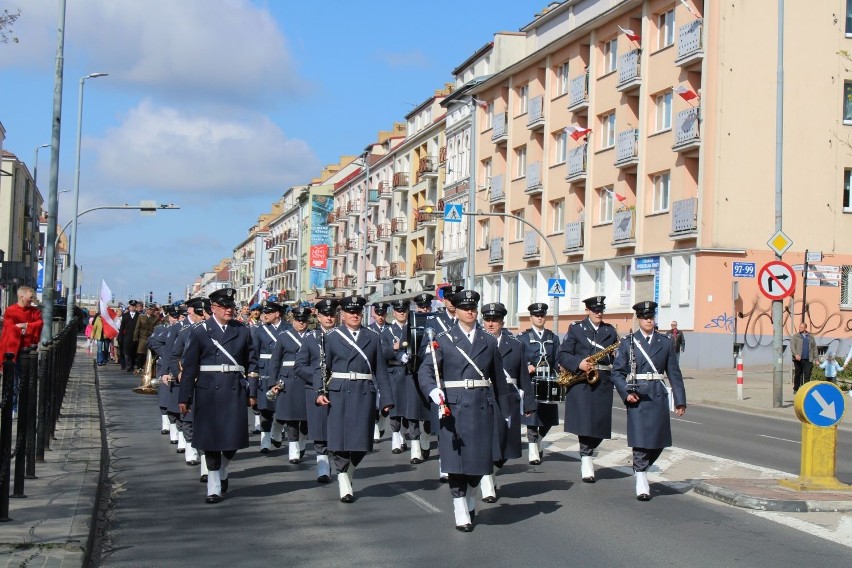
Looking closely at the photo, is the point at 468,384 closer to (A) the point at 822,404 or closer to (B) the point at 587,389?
(B) the point at 587,389

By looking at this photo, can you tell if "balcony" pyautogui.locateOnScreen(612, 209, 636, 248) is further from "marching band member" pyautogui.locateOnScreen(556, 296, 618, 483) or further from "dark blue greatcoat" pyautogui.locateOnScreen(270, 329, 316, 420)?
"marching band member" pyautogui.locateOnScreen(556, 296, 618, 483)

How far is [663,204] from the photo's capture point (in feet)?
139

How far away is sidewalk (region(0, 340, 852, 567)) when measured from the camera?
25.8ft

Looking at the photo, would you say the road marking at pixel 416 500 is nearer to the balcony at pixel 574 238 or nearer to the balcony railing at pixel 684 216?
the balcony railing at pixel 684 216

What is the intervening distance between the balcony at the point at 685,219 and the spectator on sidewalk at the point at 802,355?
9.88 m

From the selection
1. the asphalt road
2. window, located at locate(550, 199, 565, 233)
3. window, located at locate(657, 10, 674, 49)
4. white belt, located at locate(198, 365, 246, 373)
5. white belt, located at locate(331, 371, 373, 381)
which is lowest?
the asphalt road

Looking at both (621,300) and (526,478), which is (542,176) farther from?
(526,478)

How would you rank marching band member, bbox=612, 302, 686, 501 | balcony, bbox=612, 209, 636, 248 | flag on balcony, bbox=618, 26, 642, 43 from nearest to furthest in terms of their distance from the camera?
marching band member, bbox=612, 302, 686, 501, balcony, bbox=612, 209, 636, 248, flag on balcony, bbox=618, 26, 642, 43

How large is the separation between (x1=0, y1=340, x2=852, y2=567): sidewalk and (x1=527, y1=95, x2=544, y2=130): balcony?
33.0 m

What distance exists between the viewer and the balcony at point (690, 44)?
39.6 meters

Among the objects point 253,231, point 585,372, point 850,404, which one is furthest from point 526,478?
point 253,231

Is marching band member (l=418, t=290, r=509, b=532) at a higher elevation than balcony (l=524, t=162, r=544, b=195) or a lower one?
lower

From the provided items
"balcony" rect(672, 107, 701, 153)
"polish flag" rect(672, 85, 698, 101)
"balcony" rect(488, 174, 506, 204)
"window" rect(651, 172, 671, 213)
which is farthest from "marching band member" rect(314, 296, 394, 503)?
"balcony" rect(488, 174, 506, 204)

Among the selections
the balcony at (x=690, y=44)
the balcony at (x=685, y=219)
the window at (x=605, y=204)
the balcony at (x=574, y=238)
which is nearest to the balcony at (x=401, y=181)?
the balcony at (x=574, y=238)
